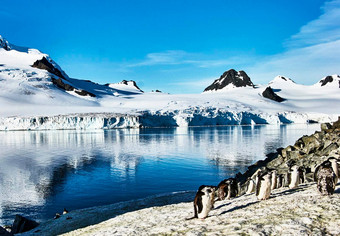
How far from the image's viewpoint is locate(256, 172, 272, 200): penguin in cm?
796

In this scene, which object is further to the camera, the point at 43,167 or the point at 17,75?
the point at 17,75

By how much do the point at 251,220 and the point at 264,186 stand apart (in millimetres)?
1842

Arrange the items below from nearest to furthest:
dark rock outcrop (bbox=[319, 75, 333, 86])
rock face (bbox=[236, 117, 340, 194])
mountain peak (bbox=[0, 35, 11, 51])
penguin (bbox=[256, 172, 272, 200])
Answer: penguin (bbox=[256, 172, 272, 200]) < rock face (bbox=[236, 117, 340, 194]) < mountain peak (bbox=[0, 35, 11, 51]) < dark rock outcrop (bbox=[319, 75, 333, 86])

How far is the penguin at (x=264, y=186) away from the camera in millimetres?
7955

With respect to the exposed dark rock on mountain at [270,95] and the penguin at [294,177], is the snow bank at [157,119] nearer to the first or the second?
the exposed dark rock on mountain at [270,95]

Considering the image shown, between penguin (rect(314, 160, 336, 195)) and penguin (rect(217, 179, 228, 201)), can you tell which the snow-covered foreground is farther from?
penguin (rect(217, 179, 228, 201))

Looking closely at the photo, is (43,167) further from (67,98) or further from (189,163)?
(67,98)

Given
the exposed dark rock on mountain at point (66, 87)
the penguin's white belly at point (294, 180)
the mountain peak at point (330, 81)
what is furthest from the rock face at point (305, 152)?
the mountain peak at point (330, 81)

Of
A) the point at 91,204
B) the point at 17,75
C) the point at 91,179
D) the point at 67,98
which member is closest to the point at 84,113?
the point at 67,98

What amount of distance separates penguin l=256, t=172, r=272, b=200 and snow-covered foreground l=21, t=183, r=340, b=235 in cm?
22

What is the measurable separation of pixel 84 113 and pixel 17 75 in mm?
44832

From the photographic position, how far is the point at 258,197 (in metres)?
8.15

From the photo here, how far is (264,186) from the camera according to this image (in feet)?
26.3

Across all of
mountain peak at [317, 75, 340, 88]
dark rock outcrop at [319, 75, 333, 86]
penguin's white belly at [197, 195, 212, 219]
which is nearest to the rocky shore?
penguin's white belly at [197, 195, 212, 219]
